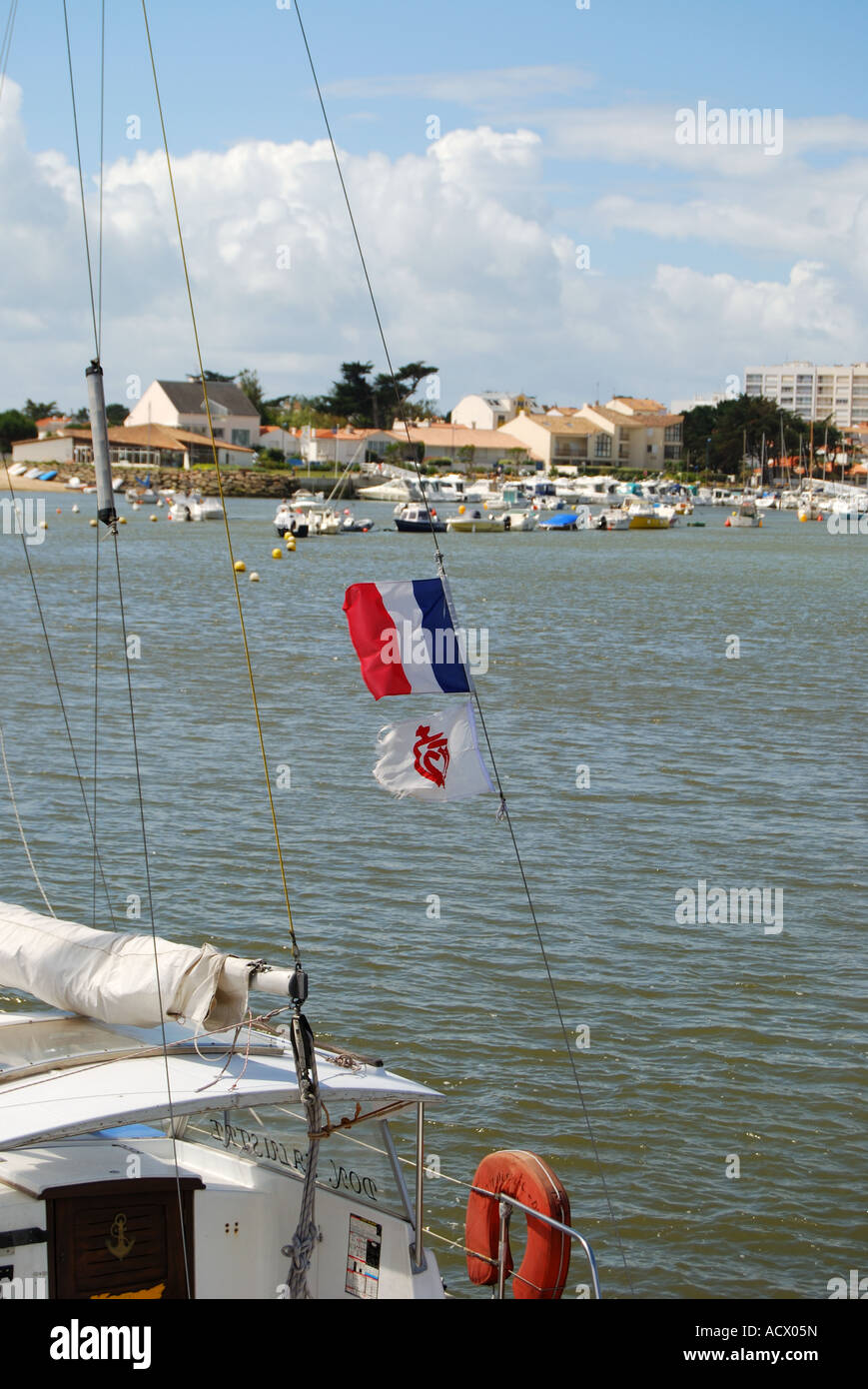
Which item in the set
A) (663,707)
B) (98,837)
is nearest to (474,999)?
(98,837)

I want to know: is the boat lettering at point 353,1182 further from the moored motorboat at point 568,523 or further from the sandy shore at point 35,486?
the sandy shore at point 35,486

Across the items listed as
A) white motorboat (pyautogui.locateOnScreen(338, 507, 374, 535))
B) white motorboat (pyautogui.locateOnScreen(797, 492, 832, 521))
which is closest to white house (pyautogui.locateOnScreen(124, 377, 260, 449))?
white motorboat (pyautogui.locateOnScreen(797, 492, 832, 521))

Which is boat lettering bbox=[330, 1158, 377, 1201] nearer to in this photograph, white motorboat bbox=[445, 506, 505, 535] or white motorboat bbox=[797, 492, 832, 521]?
white motorboat bbox=[445, 506, 505, 535]

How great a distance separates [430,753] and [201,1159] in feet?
10.3

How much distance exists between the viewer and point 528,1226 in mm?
8148

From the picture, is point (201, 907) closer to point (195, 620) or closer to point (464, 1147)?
point (464, 1147)

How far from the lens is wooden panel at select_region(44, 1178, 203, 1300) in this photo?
705cm

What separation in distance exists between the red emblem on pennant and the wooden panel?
345 centimetres

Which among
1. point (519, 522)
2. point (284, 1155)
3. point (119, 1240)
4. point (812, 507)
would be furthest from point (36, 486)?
A: point (119, 1240)

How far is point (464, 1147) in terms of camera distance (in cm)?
1147

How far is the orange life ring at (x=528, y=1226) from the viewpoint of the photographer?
798 cm

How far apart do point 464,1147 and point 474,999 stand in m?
2.89

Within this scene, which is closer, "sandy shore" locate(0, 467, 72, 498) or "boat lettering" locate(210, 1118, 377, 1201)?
"boat lettering" locate(210, 1118, 377, 1201)
